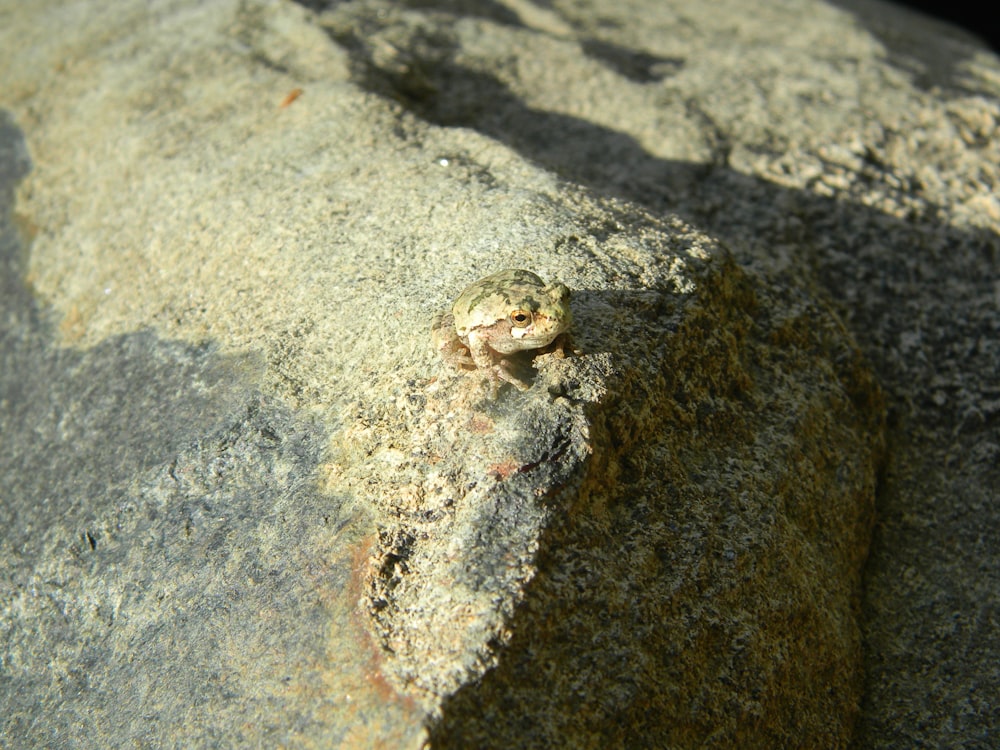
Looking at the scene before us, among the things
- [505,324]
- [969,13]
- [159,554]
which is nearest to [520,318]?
[505,324]

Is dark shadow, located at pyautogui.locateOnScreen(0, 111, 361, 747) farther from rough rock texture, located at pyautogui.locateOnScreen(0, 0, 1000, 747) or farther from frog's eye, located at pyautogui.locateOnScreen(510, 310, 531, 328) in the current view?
frog's eye, located at pyautogui.locateOnScreen(510, 310, 531, 328)

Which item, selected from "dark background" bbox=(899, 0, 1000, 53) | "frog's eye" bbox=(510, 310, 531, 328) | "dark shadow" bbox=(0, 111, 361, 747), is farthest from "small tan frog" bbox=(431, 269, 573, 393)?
"dark background" bbox=(899, 0, 1000, 53)

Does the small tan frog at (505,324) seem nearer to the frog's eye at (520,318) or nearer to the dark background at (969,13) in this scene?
the frog's eye at (520,318)

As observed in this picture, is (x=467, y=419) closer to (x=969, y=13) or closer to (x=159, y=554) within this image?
(x=159, y=554)

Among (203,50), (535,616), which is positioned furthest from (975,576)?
(203,50)

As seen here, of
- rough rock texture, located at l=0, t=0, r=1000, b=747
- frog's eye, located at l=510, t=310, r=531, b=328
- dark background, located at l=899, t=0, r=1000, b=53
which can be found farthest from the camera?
dark background, located at l=899, t=0, r=1000, b=53

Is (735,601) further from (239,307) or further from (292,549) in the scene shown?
(239,307)

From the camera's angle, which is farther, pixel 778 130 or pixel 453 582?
pixel 778 130
